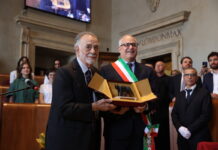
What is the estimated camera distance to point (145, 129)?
2.10m

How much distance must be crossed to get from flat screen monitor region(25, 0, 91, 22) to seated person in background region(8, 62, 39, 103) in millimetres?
5076

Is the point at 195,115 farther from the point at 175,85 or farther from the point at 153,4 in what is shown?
the point at 153,4

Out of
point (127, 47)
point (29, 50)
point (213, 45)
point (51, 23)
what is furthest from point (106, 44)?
point (127, 47)

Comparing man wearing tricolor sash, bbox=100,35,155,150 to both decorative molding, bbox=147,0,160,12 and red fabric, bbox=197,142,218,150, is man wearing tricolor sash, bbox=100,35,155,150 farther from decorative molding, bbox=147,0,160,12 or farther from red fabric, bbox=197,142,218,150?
decorative molding, bbox=147,0,160,12

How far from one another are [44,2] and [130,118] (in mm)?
7891

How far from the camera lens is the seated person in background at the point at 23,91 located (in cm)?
421

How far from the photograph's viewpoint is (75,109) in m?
1.64

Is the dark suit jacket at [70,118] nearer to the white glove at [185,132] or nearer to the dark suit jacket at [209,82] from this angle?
the white glove at [185,132]

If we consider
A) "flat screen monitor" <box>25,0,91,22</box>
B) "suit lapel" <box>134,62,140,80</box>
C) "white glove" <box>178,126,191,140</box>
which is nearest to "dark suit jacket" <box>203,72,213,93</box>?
Result: "white glove" <box>178,126,191,140</box>

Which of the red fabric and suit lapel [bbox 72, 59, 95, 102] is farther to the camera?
the red fabric

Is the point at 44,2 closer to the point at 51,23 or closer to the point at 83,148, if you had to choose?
the point at 51,23

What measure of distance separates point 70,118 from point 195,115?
6.35 ft

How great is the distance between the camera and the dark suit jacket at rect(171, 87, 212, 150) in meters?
3.11

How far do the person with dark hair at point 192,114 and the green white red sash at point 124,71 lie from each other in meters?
1.25
